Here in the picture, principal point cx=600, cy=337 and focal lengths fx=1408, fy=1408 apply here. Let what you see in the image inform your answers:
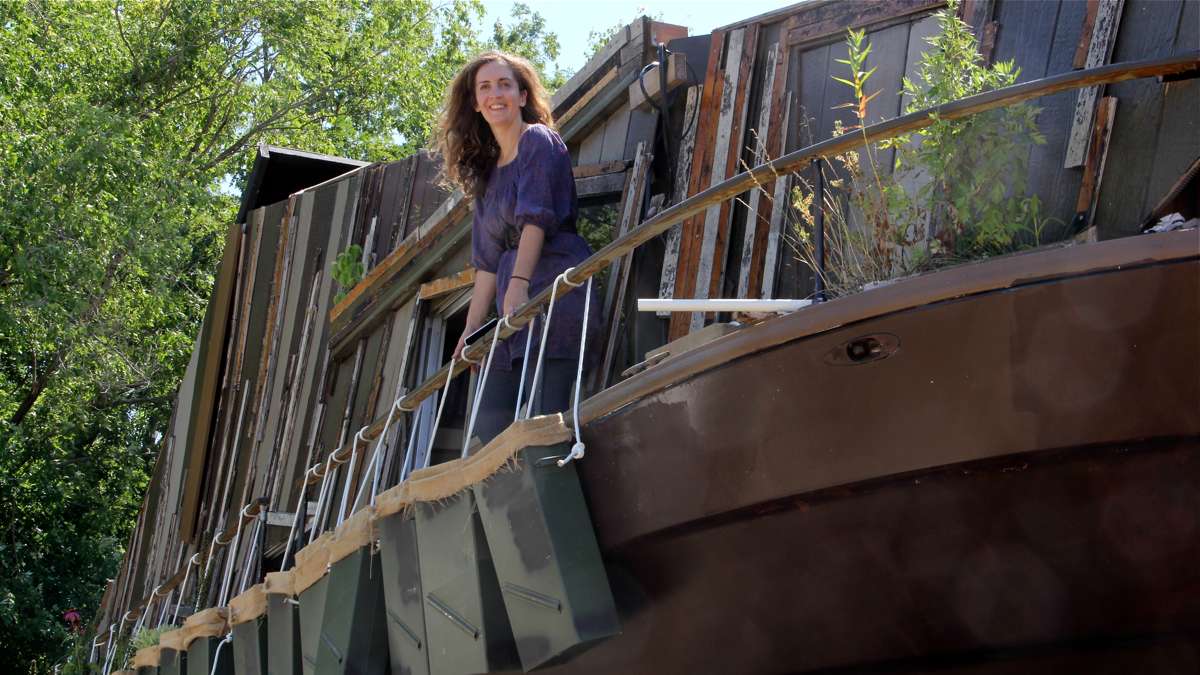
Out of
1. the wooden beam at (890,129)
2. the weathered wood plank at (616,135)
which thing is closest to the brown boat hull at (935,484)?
the wooden beam at (890,129)

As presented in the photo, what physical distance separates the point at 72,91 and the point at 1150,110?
18.5 metres

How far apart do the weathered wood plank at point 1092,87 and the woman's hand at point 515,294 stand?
167 centimetres

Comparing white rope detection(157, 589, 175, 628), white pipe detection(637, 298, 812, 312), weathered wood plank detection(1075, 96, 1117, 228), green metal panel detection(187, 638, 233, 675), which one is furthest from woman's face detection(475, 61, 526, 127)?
white rope detection(157, 589, 175, 628)

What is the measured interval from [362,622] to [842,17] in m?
2.58

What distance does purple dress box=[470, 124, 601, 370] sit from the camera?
4.55 m

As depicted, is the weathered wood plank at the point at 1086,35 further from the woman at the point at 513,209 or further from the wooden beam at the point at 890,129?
the woman at the point at 513,209

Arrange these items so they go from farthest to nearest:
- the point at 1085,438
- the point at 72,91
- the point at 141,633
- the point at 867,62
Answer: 1. the point at 72,91
2. the point at 141,633
3. the point at 867,62
4. the point at 1085,438

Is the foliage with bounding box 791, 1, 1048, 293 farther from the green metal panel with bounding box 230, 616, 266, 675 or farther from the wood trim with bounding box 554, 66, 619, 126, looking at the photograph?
the green metal panel with bounding box 230, 616, 266, 675

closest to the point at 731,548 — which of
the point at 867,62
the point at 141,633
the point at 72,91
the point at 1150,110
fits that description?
the point at 1150,110

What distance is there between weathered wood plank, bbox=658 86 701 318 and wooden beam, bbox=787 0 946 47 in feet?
1.54

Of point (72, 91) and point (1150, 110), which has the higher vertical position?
point (72, 91)

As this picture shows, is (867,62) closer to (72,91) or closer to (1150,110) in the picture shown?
(1150,110)

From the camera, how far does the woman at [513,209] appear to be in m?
4.52

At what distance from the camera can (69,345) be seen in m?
17.4
